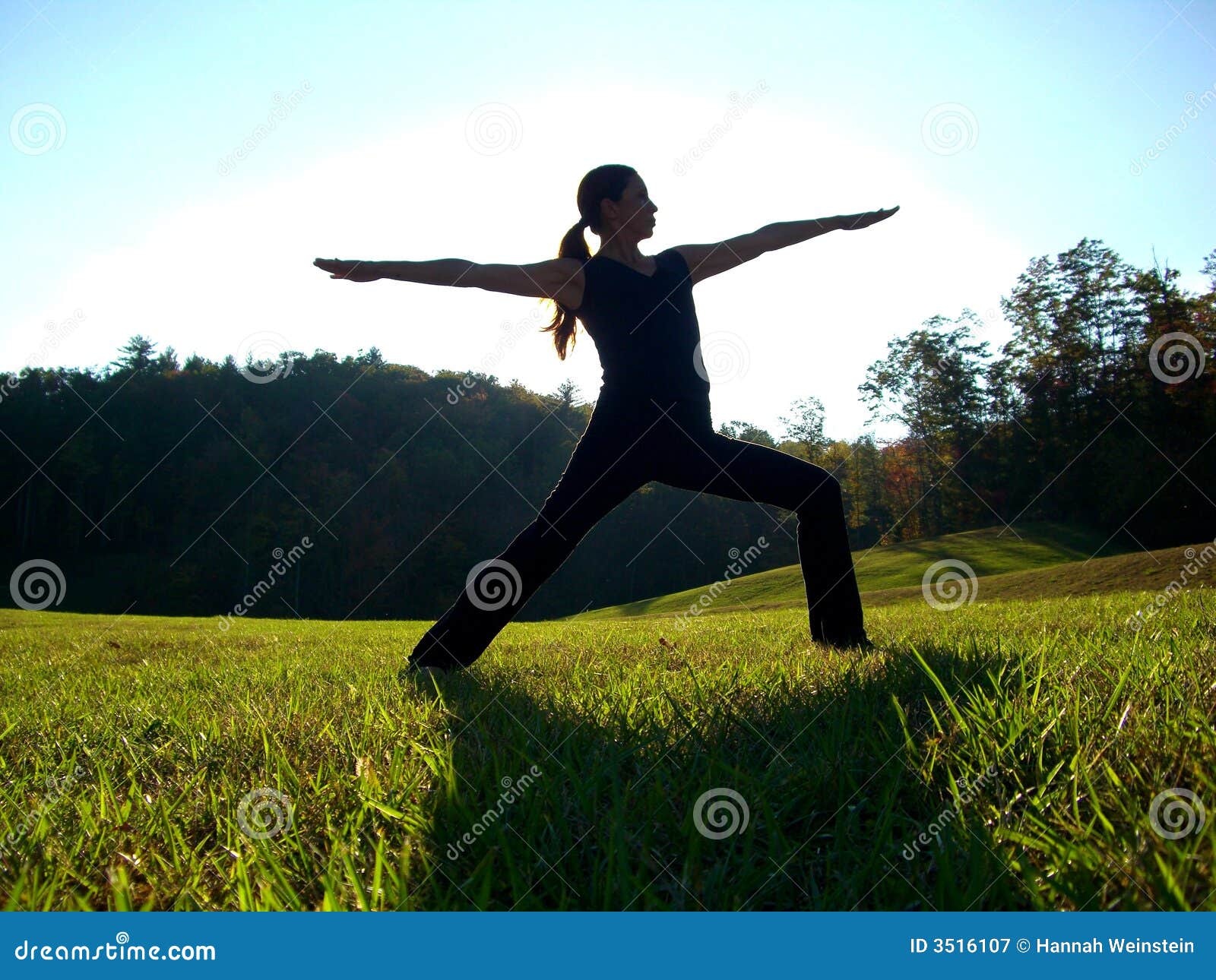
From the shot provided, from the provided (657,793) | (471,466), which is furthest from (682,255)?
(471,466)

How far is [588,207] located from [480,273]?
94cm

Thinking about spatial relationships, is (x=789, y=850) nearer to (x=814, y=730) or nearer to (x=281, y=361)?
(x=814, y=730)

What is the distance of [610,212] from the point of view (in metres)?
4.44

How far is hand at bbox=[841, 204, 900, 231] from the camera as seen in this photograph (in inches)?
A: 179

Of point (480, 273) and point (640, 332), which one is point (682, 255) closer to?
point (640, 332)

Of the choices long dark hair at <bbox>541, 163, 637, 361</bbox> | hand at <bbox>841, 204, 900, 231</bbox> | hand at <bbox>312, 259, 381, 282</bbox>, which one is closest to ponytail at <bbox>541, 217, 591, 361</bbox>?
long dark hair at <bbox>541, 163, 637, 361</bbox>

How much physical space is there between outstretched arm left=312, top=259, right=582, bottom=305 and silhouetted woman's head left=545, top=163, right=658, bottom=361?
14cm

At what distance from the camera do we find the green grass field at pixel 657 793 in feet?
4.58

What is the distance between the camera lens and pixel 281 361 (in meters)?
79.9

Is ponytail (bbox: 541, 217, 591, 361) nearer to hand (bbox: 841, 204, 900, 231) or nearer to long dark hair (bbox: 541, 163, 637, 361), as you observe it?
long dark hair (bbox: 541, 163, 637, 361)

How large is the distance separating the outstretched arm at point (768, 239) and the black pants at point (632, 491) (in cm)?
94

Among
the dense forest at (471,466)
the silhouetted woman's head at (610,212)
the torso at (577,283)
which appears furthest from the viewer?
the dense forest at (471,466)

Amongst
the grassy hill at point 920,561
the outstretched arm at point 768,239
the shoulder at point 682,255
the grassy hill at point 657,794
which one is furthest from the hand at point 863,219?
the grassy hill at point 920,561

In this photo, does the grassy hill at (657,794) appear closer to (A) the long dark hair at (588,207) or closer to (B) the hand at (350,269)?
(B) the hand at (350,269)
